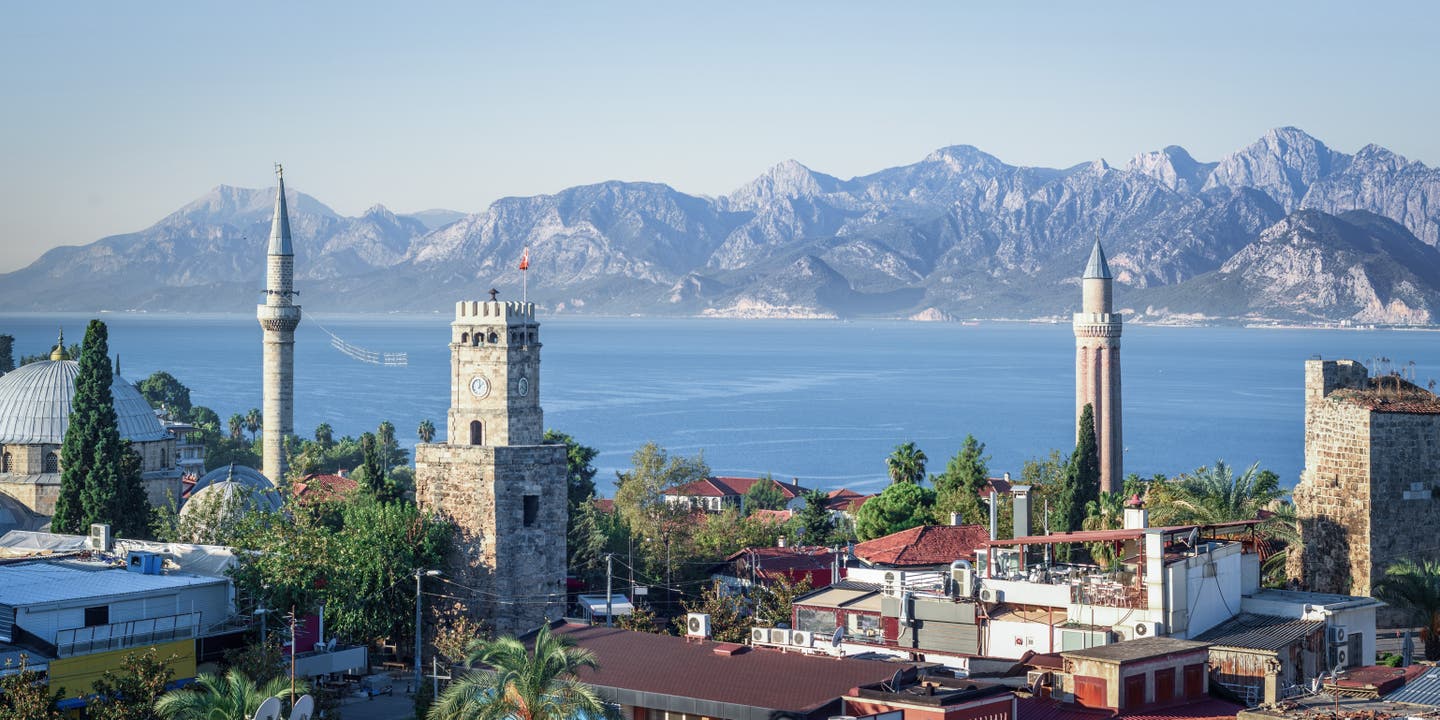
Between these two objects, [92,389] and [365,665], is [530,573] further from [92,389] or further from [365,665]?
[92,389]

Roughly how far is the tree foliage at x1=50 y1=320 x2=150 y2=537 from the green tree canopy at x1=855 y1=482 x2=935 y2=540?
87.3 feet

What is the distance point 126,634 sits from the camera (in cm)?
3422

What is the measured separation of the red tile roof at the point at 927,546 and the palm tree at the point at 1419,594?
573 inches

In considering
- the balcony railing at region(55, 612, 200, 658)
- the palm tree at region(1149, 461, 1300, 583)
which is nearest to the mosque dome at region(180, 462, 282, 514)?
the balcony railing at region(55, 612, 200, 658)

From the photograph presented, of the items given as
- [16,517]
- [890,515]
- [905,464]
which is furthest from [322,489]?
[905,464]

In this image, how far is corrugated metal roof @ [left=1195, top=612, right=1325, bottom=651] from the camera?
1214 inches

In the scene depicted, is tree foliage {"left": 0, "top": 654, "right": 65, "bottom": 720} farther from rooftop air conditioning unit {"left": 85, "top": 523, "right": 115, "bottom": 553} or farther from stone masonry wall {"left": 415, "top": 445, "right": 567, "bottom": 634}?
stone masonry wall {"left": 415, "top": 445, "right": 567, "bottom": 634}

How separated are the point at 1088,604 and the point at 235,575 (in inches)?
787

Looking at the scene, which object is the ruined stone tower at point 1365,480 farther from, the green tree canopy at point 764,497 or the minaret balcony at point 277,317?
the green tree canopy at point 764,497

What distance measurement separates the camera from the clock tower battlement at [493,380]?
44.6 m

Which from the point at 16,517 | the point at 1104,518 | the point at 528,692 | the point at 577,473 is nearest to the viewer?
the point at 528,692

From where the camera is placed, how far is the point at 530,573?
44188mm

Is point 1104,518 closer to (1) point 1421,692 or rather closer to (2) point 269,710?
(1) point 1421,692

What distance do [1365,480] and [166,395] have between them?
109 meters
